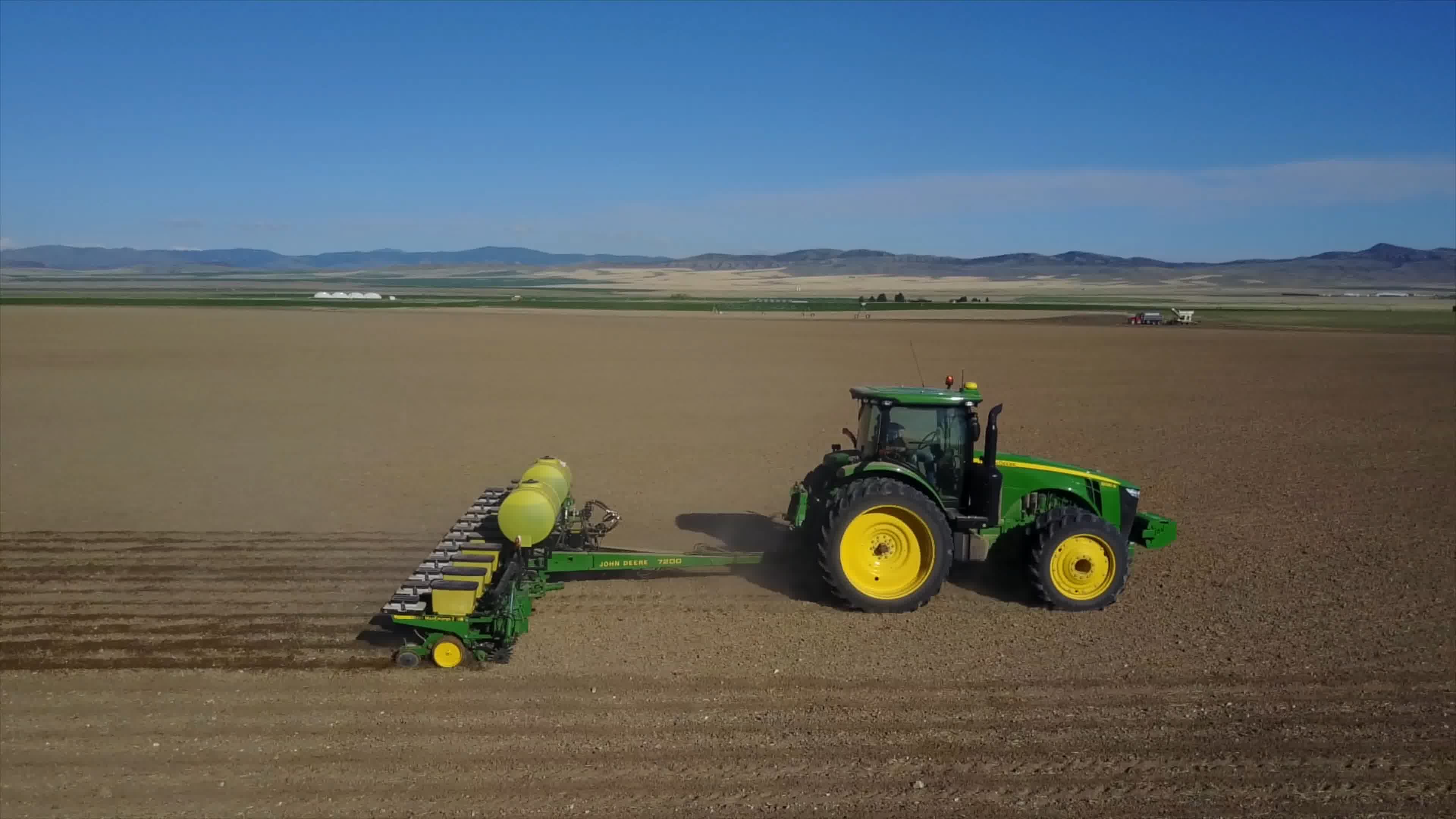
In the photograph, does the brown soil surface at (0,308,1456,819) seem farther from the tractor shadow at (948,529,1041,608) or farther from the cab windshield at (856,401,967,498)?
the cab windshield at (856,401,967,498)

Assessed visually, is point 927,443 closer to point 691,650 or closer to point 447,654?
point 691,650

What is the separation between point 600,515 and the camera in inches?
530

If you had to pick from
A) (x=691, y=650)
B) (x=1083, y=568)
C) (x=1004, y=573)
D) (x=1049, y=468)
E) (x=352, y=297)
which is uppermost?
(x=352, y=297)

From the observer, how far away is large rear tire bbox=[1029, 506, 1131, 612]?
947cm

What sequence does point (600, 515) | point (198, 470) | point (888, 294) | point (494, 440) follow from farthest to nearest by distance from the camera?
point (888, 294)
point (494, 440)
point (198, 470)
point (600, 515)

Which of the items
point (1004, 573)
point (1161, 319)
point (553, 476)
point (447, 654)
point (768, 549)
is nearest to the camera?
point (447, 654)

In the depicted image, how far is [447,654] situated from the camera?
26.9 feet

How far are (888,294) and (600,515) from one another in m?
112

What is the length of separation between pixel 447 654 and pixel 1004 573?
5619mm

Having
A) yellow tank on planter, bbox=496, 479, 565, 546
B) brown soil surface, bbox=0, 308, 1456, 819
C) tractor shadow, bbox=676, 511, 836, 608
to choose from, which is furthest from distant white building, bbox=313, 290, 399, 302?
yellow tank on planter, bbox=496, 479, 565, 546

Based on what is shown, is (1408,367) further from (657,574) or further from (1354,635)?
(657,574)

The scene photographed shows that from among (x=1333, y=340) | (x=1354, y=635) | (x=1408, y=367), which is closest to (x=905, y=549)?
(x=1354, y=635)

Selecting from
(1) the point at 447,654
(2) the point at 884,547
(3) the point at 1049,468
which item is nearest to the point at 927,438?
(2) the point at 884,547

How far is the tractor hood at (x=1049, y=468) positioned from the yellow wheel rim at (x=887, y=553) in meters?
1.02
